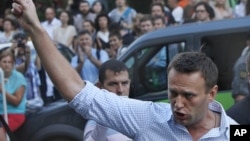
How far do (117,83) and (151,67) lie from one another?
3112mm

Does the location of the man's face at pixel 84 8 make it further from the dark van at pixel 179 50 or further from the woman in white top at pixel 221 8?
the dark van at pixel 179 50

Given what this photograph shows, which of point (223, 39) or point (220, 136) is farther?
point (223, 39)

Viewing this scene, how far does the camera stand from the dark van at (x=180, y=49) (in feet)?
26.7

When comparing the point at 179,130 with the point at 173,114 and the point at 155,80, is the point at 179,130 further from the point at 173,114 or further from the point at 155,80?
the point at 155,80

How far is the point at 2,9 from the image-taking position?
16234mm

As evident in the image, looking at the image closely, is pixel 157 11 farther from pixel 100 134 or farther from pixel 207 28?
pixel 100 134

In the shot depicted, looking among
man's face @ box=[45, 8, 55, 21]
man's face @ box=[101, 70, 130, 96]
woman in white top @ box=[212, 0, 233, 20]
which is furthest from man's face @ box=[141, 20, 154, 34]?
man's face @ box=[101, 70, 130, 96]

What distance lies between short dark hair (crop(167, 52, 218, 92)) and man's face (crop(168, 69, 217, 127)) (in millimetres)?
17

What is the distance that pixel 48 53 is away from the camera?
320 cm

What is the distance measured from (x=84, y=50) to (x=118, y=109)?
24.0 feet

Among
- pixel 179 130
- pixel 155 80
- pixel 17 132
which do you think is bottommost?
pixel 17 132

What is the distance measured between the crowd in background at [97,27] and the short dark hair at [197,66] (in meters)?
5.94

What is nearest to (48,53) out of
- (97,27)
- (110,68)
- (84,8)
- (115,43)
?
(110,68)

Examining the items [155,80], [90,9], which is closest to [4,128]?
[155,80]
